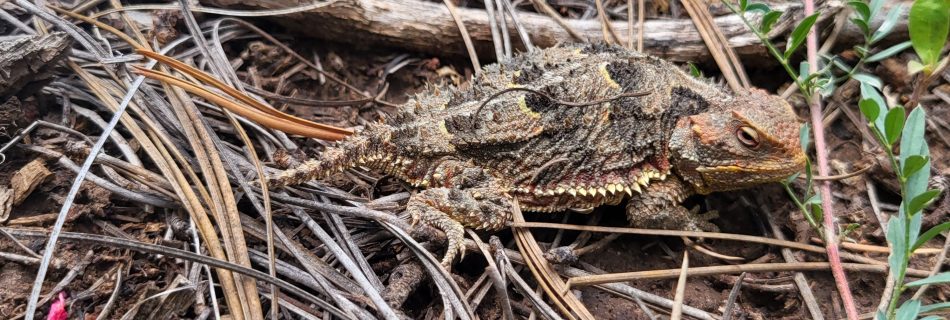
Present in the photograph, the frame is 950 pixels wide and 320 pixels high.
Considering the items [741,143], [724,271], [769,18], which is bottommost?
[724,271]

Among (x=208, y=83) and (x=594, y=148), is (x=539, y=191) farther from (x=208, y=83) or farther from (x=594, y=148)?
(x=208, y=83)

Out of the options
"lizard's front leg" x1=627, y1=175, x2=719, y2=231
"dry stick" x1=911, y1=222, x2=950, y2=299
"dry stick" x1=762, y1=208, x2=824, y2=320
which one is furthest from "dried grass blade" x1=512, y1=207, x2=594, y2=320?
"dry stick" x1=911, y1=222, x2=950, y2=299

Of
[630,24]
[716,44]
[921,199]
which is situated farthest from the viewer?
[630,24]

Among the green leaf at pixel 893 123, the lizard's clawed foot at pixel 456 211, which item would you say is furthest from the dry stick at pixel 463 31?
the green leaf at pixel 893 123

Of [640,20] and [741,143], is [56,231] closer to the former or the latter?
[741,143]

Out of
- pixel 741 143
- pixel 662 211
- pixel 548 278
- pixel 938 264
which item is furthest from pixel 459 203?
pixel 938 264

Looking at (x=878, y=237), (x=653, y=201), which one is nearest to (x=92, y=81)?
(x=653, y=201)
